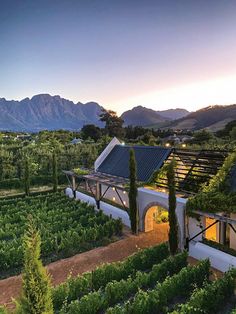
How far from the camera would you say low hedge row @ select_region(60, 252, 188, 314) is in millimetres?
10375

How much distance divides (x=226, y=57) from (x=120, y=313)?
2933 centimetres

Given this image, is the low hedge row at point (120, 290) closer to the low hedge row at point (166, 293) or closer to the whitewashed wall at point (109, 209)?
the low hedge row at point (166, 293)

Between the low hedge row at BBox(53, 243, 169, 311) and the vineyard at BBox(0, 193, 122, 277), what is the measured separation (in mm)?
4404

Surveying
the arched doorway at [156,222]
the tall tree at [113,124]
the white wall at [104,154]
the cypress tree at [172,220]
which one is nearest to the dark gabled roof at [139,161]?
the white wall at [104,154]

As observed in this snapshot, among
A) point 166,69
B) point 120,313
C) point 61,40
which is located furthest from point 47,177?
point 120,313

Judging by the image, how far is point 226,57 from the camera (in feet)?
102

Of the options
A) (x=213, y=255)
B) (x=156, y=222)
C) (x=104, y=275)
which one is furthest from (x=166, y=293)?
(x=156, y=222)

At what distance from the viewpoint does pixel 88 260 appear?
16.1 metres

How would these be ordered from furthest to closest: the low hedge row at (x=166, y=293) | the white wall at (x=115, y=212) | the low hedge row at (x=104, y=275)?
the white wall at (x=115, y=212) < the low hedge row at (x=104, y=275) < the low hedge row at (x=166, y=293)

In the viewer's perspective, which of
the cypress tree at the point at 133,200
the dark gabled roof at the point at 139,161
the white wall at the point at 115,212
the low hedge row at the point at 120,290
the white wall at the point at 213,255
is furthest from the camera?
the dark gabled roof at the point at 139,161

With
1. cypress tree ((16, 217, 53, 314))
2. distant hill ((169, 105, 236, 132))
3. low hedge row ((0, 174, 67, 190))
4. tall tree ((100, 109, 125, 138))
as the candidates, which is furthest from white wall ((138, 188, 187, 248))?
distant hill ((169, 105, 236, 132))

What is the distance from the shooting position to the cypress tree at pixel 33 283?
21.9 ft

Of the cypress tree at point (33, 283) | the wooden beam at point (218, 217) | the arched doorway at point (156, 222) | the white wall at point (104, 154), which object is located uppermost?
the white wall at point (104, 154)

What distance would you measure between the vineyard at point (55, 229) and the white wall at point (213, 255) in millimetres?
5527
